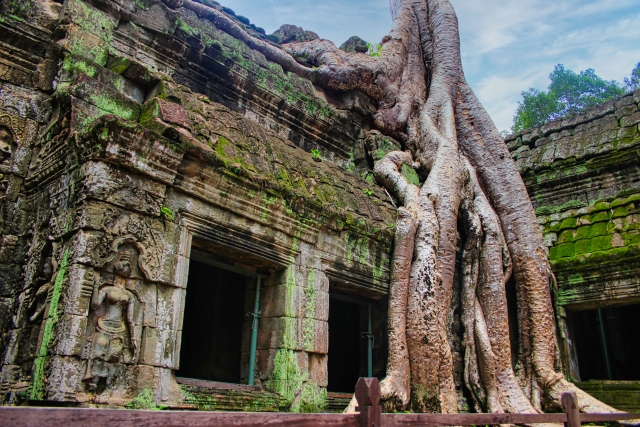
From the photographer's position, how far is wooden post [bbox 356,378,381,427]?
2.23 m

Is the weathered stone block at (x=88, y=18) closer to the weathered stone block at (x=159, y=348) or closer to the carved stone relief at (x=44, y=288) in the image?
the carved stone relief at (x=44, y=288)

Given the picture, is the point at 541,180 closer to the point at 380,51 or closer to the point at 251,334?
the point at 380,51

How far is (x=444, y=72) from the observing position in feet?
26.1

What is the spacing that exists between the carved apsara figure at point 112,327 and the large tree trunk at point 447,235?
2269 millimetres

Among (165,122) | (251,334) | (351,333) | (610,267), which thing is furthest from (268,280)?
(610,267)

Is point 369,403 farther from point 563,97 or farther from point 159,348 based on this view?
point 563,97

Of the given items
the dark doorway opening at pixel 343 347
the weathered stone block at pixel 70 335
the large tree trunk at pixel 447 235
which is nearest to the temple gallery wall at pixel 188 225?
the weathered stone block at pixel 70 335

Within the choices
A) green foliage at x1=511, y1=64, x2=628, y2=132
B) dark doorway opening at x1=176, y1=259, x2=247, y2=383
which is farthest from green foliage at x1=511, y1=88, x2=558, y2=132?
dark doorway opening at x1=176, y1=259, x2=247, y2=383

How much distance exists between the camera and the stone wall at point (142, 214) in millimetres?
3121

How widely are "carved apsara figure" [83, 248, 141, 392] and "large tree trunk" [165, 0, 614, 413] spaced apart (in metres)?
2.27

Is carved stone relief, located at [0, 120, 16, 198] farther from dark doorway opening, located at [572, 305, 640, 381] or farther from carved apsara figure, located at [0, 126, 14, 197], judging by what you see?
dark doorway opening, located at [572, 305, 640, 381]

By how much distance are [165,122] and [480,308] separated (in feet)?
12.2

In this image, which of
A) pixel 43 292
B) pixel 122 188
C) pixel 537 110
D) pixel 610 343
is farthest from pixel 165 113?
pixel 537 110

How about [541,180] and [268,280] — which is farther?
[541,180]
